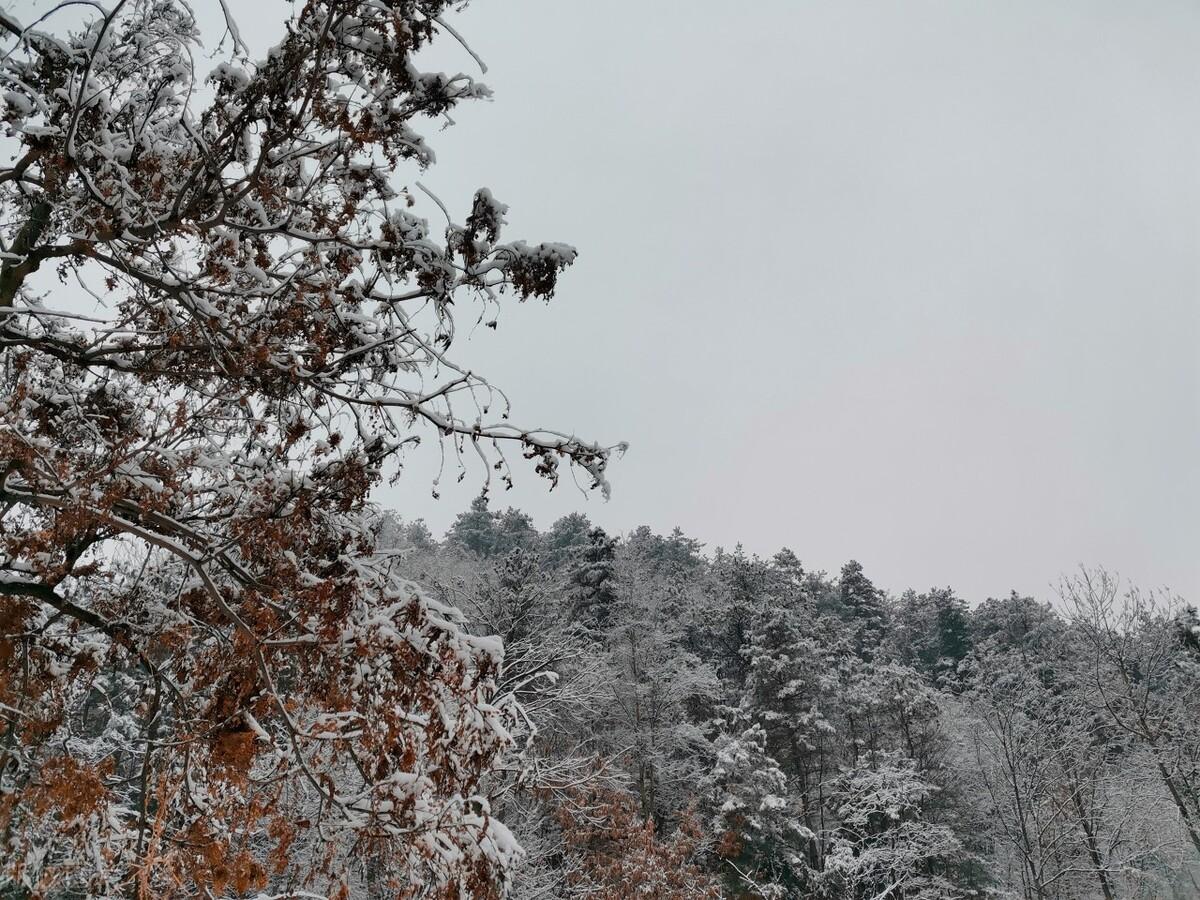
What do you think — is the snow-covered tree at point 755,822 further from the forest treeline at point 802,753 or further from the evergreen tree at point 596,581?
the evergreen tree at point 596,581

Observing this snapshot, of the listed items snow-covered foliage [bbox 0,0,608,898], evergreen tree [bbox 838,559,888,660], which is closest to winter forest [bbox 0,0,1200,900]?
snow-covered foliage [bbox 0,0,608,898]

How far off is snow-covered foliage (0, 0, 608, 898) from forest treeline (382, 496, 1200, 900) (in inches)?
231

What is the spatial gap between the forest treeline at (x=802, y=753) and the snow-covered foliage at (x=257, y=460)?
19.3ft

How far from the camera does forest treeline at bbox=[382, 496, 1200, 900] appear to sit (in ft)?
46.8

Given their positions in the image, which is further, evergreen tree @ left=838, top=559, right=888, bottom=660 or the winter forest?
evergreen tree @ left=838, top=559, right=888, bottom=660

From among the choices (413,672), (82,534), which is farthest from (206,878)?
(82,534)

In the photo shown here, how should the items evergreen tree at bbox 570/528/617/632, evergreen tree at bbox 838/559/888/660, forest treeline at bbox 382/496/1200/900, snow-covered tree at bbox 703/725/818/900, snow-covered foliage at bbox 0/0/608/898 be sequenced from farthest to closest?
evergreen tree at bbox 838/559/888/660 < evergreen tree at bbox 570/528/617/632 < snow-covered tree at bbox 703/725/818/900 < forest treeline at bbox 382/496/1200/900 < snow-covered foliage at bbox 0/0/608/898

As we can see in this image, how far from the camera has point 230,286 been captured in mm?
3738

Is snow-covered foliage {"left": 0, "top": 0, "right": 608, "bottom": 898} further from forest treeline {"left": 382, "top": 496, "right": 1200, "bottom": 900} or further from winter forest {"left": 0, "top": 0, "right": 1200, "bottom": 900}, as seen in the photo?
forest treeline {"left": 382, "top": 496, "right": 1200, "bottom": 900}

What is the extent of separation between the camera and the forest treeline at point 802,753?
46.8 ft

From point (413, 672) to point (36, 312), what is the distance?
2553 mm

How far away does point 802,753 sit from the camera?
2288 cm

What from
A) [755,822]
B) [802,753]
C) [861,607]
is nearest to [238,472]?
[755,822]

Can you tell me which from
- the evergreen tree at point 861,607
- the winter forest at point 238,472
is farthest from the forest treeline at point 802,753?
the evergreen tree at point 861,607
